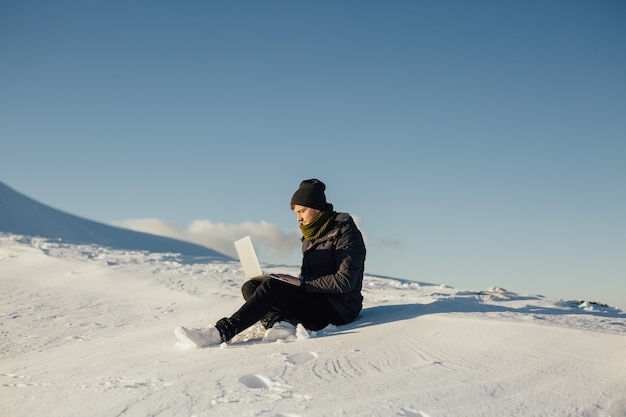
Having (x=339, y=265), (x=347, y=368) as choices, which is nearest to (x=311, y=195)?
(x=339, y=265)

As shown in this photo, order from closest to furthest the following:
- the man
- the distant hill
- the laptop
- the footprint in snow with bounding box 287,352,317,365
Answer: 1. the footprint in snow with bounding box 287,352,317,365
2. the man
3. the laptop
4. the distant hill

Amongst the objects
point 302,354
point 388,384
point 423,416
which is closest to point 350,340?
point 302,354

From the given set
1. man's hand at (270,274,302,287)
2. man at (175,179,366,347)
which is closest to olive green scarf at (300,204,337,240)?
man at (175,179,366,347)

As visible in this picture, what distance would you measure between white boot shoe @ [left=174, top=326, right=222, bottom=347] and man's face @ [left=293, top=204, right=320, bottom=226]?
3.41ft

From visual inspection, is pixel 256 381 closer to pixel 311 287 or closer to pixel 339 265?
pixel 311 287

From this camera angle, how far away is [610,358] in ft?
10.5

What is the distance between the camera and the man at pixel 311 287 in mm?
3770

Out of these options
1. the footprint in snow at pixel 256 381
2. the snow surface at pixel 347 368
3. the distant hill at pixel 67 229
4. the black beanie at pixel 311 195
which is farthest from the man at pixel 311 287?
the distant hill at pixel 67 229

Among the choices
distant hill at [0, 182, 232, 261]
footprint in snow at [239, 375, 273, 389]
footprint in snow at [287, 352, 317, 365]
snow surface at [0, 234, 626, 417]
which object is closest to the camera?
snow surface at [0, 234, 626, 417]

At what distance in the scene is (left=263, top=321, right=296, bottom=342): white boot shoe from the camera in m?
3.83

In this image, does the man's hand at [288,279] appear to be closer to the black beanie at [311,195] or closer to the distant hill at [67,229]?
the black beanie at [311,195]

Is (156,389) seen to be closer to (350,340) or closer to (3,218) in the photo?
(350,340)

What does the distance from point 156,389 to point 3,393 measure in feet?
3.10

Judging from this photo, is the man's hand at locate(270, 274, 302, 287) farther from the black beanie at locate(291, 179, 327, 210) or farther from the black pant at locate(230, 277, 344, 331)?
the black beanie at locate(291, 179, 327, 210)
